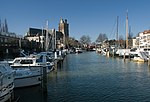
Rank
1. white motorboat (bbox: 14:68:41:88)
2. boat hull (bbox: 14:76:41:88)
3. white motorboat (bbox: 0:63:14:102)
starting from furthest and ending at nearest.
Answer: boat hull (bbox: 14:76:41:88) → white motorboat (bbox: 14:68:41:88) → white motorboat (bbox: 0:63:14:102)

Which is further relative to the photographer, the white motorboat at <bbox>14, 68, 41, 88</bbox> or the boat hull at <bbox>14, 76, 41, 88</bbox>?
the boat hull at <bbox>14, 76, 41, 88</bbox>

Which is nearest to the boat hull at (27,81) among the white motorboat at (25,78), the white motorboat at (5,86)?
the white motorboat at (25,78)

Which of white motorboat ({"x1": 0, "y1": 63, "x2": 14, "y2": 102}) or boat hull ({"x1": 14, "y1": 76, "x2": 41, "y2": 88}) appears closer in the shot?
white motorboat ({"x1": 0, "y1": 63, "x2": 14, "y2": 102})

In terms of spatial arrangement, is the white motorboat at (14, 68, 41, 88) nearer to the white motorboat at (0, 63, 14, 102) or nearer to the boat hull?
the boat hull

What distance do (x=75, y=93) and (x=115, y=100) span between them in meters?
4.66

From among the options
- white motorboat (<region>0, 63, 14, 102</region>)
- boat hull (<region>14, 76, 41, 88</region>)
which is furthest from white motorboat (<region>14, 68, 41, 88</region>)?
white motorboat (<region>0, 63, 14, 102</region>)

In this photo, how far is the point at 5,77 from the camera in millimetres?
19672

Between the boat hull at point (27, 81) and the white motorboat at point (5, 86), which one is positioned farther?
the boat hull at point (27, 81)

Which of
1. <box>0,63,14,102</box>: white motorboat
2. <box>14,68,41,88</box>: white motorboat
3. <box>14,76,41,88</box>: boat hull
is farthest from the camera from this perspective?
<box>14,76,41,88</box>: boat hull

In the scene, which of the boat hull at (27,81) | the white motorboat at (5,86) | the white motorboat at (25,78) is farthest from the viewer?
the boat hull at (27,81)

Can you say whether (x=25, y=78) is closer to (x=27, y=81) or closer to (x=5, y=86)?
(x=27, y=81)

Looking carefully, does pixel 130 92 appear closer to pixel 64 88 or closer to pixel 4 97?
pixel 64 88

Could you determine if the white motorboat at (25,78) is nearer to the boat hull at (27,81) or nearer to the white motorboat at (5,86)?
the boat hull at (27,81)

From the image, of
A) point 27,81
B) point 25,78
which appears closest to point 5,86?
point 25,78
